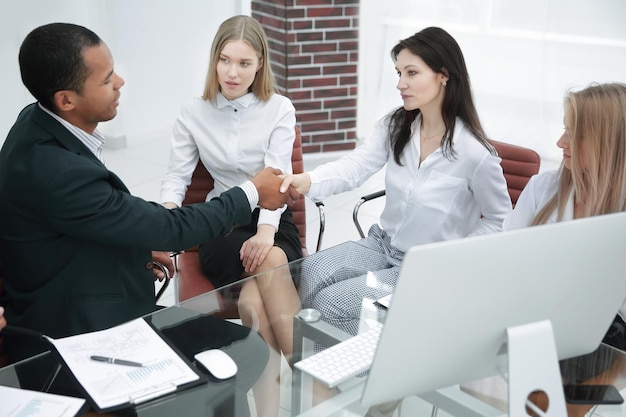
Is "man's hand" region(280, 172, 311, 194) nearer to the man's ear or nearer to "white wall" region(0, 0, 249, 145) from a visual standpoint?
the man's ear

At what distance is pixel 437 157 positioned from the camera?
2.54 metres

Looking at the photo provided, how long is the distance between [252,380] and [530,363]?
638 millimetres

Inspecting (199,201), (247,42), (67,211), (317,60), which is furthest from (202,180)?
(317,60)

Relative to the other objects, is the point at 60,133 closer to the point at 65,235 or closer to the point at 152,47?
the point at 65,235

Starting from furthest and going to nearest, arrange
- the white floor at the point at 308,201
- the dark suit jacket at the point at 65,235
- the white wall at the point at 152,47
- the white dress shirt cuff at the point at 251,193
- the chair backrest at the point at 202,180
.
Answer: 1. the white wall at the point at 152,47
2. the white floor at the point at 308,201
3. the chair backrest at the point at 202,180
4. the white dress shirt cuff at the point at 251,193
5. the dark suit jacket at the point at 65,235

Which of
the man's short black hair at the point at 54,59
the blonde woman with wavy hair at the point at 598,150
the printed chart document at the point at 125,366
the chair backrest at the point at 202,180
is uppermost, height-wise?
the man's short black hair at the point at 54,59

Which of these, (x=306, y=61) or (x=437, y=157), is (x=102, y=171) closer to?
(x=437, y=157)

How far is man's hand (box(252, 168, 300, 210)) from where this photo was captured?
2.54 metres

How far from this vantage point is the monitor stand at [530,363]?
4.60 feet

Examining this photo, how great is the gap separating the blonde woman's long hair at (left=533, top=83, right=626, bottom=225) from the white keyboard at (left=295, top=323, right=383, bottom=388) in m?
0.79

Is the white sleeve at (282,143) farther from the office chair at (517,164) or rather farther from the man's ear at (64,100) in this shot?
the man's ear at (64,100)

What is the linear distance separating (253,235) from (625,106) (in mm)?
1338

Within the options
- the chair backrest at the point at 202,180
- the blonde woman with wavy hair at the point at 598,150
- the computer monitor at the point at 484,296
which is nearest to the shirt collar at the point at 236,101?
the chair backrest at the point at 202,180

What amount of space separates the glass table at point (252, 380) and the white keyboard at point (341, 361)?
0.8 inches
